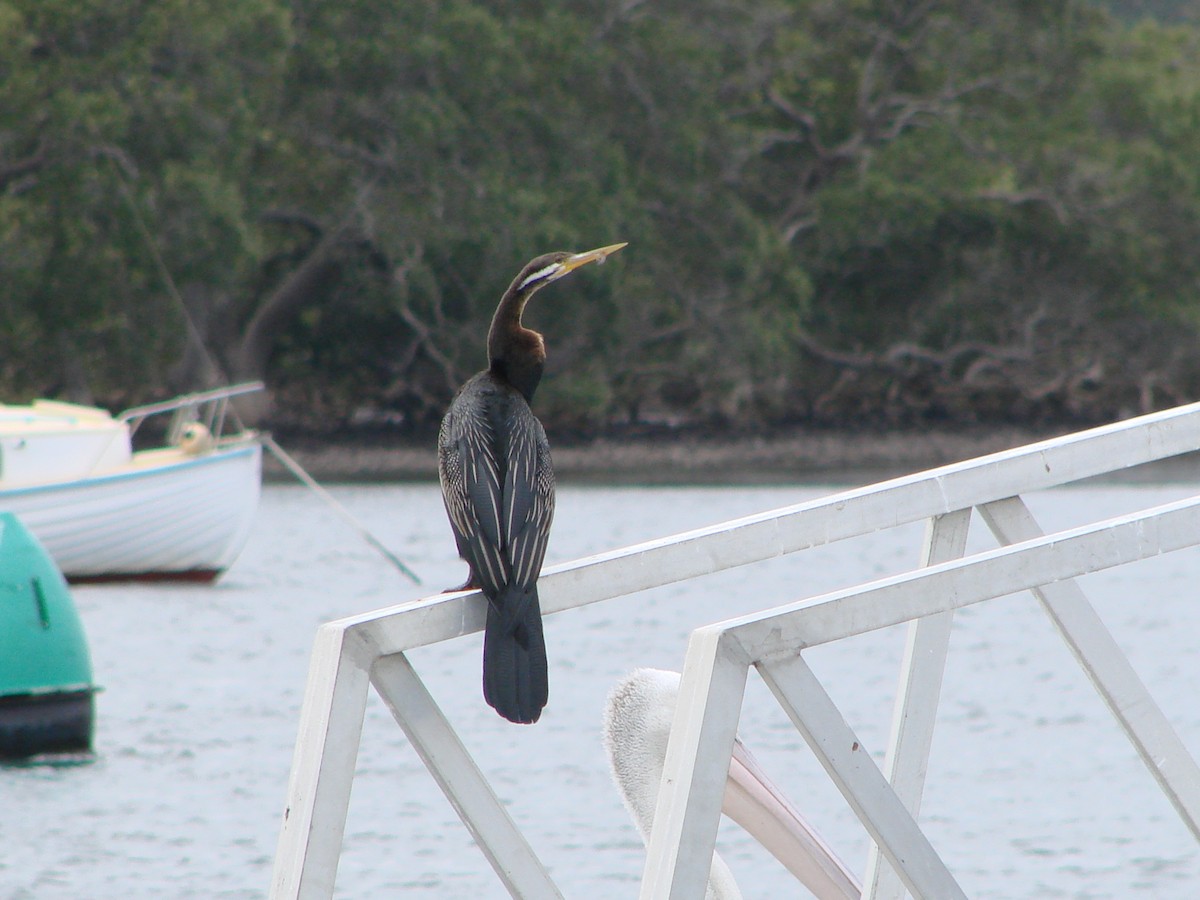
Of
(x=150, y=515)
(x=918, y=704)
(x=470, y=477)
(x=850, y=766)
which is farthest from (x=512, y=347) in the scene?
(x=150, y=515)

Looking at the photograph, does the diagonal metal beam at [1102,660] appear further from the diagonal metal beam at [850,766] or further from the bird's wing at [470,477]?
the bird's wing at [470,477]

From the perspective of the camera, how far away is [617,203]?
38.1m

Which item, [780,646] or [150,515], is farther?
[150,515]

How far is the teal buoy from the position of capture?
10.6 meters

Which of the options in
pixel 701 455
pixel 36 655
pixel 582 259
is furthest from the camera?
pixel 701 455

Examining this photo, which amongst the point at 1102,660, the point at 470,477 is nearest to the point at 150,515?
the point at 470,477

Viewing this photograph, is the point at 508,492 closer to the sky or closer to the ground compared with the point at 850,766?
closer to the ground

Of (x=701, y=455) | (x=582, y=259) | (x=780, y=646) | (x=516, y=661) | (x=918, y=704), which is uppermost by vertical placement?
(x=780, y=646)

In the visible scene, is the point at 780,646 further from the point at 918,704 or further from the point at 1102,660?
the point at 918,704

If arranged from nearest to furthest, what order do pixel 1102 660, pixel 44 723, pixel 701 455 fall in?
1. pixel 1102 660
2. pixel 44 723
3. pixel 701 455

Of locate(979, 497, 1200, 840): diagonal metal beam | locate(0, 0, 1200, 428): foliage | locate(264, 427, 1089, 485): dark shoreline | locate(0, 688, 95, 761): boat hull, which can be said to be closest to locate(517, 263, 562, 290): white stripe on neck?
locate(979, 497, 1200, 840): diagonal metal beam

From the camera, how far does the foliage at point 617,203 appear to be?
3444 centimetres

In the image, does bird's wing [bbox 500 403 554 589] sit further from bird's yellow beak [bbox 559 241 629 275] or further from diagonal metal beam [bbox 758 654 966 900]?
diagonal metal beam [bbox 758 654 966 900]

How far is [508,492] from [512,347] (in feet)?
1.58
